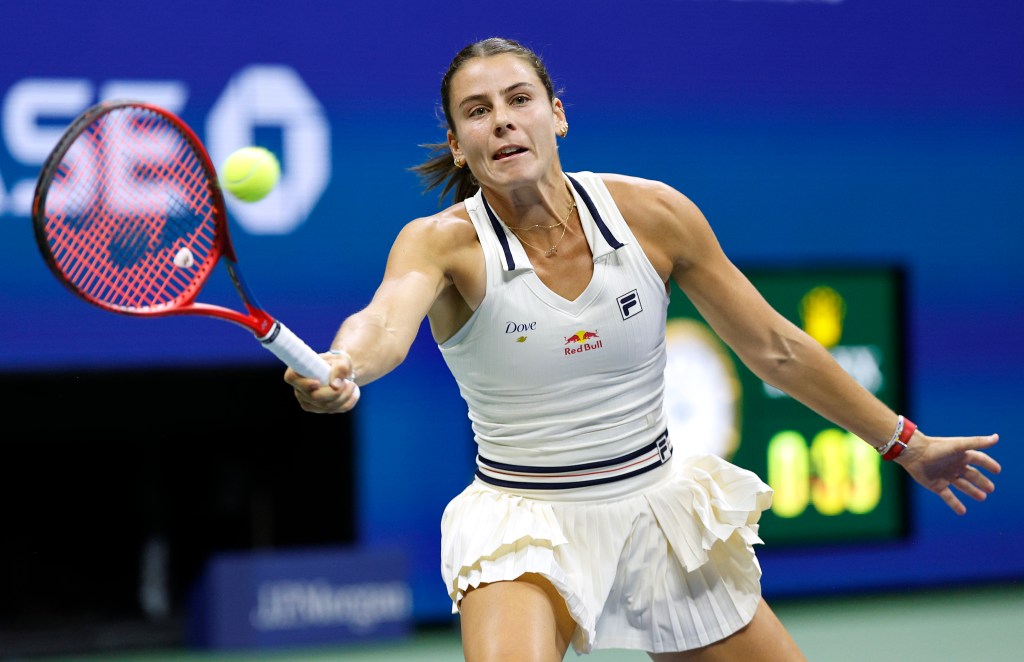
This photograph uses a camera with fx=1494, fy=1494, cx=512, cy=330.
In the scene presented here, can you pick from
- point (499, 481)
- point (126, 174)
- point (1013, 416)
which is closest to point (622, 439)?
point (499, 481)

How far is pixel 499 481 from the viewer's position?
3.24 m

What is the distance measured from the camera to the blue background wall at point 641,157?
18.9 ft

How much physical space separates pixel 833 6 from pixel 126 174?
3385mm

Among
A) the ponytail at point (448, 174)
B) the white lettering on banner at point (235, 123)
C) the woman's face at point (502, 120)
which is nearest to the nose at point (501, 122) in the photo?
the woman's face at point (502, 120)

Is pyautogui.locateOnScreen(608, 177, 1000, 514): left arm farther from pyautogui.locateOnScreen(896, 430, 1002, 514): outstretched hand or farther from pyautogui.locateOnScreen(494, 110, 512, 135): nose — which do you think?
pyautogui.locateOnScreen(494, 110, 512, 135): nose

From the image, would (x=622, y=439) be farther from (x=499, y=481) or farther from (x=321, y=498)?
(x=321, y=498)

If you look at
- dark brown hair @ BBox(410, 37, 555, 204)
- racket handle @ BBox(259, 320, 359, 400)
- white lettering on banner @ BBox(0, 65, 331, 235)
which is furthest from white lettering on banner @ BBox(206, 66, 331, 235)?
racket handle @ BBox(259, 320, 359, 400)

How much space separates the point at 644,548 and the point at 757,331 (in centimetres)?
55

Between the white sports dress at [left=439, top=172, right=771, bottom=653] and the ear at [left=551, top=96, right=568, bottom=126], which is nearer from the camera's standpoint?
the white sports dress at [left=439, top=172, right=771, bottom=653]

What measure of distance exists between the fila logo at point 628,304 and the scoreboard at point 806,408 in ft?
9.61

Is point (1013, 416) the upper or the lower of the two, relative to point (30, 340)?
lower

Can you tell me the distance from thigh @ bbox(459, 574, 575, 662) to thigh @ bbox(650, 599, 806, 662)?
0.33 meters

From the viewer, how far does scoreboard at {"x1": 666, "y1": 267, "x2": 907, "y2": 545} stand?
619 cm

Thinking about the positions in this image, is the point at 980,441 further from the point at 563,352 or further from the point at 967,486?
the point at 563,352
